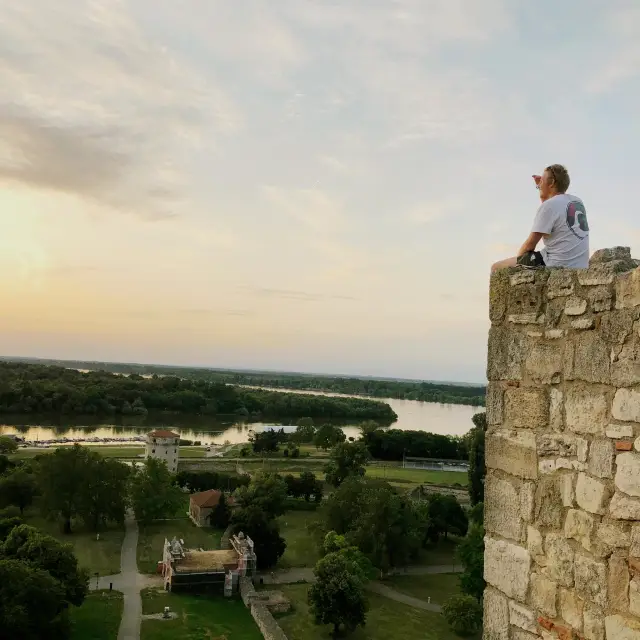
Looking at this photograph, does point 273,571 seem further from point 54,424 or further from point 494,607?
point 54,424

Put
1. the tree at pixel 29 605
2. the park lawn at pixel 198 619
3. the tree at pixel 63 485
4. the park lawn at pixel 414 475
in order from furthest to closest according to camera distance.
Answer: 1. the park lawn at pixel 414 475
2. the tree at pixel 63 485
3. the park lawn at pixel 198 619
4. the tree at pixel 29 605

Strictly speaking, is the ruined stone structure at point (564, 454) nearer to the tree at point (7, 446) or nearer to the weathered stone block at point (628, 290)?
the weathered stone block at point (628, 290)

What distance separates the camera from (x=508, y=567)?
3.39 meters

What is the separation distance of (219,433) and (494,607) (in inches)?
2734

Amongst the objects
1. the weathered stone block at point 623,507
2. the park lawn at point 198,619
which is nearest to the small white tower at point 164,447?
the park lawn at point 198,619

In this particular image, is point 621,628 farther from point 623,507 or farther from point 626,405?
point 626,405

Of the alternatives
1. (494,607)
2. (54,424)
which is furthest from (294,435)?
(494,607)

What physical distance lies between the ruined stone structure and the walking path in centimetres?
1872

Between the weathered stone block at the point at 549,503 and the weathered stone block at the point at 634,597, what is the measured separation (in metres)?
0.43

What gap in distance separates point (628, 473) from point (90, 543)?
99.9 ft

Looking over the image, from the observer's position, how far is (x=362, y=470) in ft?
141

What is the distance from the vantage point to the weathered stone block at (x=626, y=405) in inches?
113

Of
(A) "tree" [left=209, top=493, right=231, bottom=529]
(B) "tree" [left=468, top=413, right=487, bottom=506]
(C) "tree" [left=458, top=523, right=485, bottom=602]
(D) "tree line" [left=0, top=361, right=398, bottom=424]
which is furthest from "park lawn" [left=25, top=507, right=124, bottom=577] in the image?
(D) "tree line" [left=0, top=361, right=398, bottom=424]

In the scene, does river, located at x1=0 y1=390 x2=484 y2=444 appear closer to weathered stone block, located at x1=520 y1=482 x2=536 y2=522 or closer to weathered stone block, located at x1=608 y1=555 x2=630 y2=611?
weathered stone block, located at x1=520 y1=482 x2=536 y2=522
